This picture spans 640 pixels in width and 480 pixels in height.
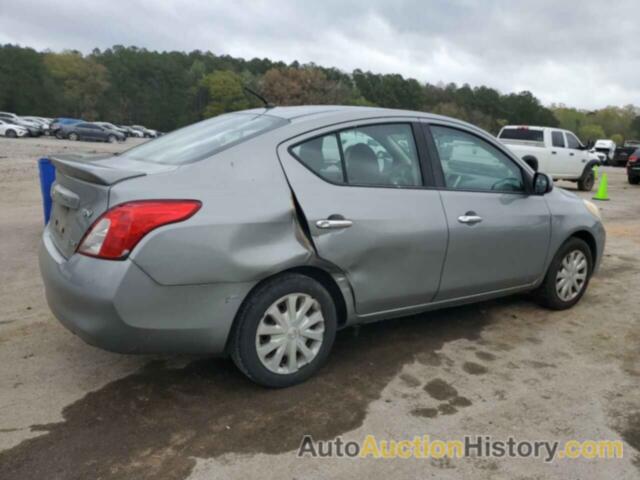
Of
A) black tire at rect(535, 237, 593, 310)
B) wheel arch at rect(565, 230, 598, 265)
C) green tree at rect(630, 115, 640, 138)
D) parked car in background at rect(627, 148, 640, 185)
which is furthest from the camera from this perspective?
green tree at rect(630, 115, 640, 138)

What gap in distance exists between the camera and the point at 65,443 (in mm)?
2635

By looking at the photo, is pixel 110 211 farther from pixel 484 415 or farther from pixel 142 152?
pixel 484 415

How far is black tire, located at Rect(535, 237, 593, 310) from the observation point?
4.57m

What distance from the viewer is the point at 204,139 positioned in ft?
11.3

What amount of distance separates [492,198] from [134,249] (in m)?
2.57

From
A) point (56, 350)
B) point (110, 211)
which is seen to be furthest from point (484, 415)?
point (56, 350)

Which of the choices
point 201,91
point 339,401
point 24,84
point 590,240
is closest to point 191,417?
point 339,401

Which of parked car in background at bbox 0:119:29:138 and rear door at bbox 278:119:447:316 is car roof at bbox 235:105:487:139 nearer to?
rear door at bbox 278:119:447:316

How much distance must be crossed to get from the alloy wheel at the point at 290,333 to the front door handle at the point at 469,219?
1.22 metres

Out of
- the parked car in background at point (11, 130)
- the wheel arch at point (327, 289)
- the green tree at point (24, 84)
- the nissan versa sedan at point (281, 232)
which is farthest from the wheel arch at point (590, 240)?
the green tree at point (24, 84)

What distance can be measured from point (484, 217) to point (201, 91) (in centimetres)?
11709

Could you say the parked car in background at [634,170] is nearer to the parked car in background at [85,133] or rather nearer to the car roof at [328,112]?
the car roof at [328,112]

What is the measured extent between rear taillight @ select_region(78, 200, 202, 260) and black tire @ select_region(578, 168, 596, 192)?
16.9 metres

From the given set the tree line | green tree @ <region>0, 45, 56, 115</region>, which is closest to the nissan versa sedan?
the tree line
